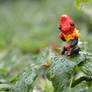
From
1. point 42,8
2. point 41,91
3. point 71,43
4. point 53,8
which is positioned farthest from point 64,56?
point 42,8

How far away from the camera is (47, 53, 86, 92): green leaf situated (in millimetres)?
824

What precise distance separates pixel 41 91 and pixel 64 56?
0.46 m

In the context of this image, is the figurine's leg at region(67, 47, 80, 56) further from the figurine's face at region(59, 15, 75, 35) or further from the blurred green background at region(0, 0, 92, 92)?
the blurred green background at region(0, 0, 92, 92)

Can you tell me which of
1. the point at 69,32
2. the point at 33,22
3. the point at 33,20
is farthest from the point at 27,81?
the point at 33,20

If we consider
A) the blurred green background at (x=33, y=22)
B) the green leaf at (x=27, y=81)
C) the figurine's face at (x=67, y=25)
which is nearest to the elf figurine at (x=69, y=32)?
the figurine's face at (x=67, y=25)

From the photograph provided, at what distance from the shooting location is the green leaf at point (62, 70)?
0.82 meters

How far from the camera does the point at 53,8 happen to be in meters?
5.90

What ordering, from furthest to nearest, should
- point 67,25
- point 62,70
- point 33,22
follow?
point 33,22 < point 67,25 < point 62,70

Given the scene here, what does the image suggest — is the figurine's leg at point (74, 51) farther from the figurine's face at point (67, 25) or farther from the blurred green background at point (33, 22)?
the blurred green background at point (33, 22)

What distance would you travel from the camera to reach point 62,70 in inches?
33.1

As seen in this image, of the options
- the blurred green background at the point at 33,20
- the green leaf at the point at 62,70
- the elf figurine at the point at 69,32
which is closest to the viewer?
the green leaf at the point at 62,70

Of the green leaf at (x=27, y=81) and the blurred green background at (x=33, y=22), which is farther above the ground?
the blurred green background at (x=33, y=22)

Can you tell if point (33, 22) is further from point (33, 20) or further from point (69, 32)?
point (69, 32)

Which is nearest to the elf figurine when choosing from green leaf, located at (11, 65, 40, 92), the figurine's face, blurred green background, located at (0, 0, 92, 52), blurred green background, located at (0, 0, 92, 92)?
the figurine's face
